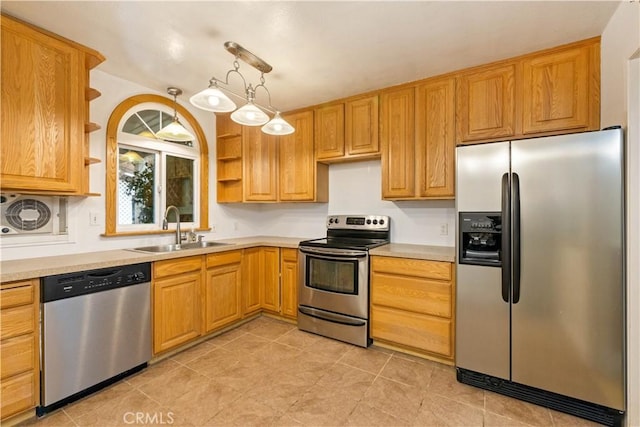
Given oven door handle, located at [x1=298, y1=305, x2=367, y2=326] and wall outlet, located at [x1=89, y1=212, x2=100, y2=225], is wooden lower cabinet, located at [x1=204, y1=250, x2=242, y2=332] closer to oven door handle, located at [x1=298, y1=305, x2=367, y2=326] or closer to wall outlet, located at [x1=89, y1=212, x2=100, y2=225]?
oven door handle, located at [x1=298, y1=305, x2=367, y2=326]

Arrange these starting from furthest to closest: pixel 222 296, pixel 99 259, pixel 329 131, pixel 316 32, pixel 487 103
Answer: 1. pixel 329 131
2. pixel 222 296
3. pixel 487 103
4. pixel 99 259
5. pixel 316 32

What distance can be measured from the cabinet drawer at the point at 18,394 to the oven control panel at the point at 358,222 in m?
2.64

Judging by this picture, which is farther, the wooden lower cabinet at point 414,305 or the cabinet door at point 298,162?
the cabinet door at point 298,162

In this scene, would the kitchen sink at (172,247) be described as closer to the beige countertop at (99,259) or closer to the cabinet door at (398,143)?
the beige countertop at (99,259)

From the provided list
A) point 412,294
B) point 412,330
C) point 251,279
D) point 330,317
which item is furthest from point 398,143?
point 251,279

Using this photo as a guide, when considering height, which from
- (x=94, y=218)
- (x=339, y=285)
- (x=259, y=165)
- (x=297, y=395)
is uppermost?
(x=259, y=165)

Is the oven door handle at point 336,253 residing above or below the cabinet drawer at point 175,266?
above

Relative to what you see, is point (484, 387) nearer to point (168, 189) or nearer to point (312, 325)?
point (312, 325)

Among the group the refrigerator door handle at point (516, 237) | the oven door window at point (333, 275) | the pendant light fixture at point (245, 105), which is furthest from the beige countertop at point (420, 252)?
the pendant light fixture at point (245, 105)

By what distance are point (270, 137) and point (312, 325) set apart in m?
2.18

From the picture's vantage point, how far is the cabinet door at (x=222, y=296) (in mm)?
2705

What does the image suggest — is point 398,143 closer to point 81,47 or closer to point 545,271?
point 545,271

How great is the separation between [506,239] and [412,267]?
2.36 feet

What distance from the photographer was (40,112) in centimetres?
186
